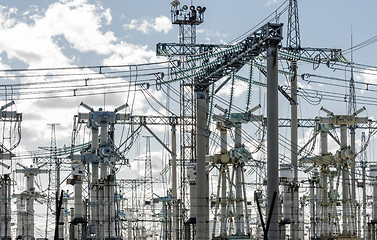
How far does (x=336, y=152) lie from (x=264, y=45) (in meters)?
22.6

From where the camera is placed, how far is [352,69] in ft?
168

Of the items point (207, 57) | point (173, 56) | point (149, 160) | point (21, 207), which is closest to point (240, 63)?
point (207, 57)

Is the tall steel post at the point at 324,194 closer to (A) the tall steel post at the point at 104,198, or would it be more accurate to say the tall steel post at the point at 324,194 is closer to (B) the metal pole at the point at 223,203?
(B) the metal pole at the point at 223,203

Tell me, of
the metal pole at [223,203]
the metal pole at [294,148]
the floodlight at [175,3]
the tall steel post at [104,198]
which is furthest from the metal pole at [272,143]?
the floodlight at [175,3]

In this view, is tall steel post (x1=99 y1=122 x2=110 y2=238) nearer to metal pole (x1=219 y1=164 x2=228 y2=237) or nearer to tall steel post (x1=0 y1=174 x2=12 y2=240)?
metal pole (x1=219 y1=164 x2=228 y2=237)

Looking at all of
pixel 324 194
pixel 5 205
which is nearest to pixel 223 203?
pixel 324 194

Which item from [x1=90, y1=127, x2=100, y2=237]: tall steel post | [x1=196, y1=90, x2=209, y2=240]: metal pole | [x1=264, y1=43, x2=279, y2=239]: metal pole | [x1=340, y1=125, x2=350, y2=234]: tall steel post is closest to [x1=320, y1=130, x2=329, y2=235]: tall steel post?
[x1=340, y1=125, x2=350, y2=234]: tall steel post

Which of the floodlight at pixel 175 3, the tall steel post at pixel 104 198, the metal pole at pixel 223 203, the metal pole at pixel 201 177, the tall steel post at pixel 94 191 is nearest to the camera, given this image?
the metal pole at pixel 201 177

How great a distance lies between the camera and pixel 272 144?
26.6 meters

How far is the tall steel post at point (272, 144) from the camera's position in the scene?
2623 cm

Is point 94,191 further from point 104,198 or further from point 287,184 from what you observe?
point 287,184

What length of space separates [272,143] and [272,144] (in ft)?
0.12

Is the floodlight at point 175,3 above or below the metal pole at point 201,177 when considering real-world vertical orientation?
above

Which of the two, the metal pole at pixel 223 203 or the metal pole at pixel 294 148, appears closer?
the metal pole at pixel 294 148
